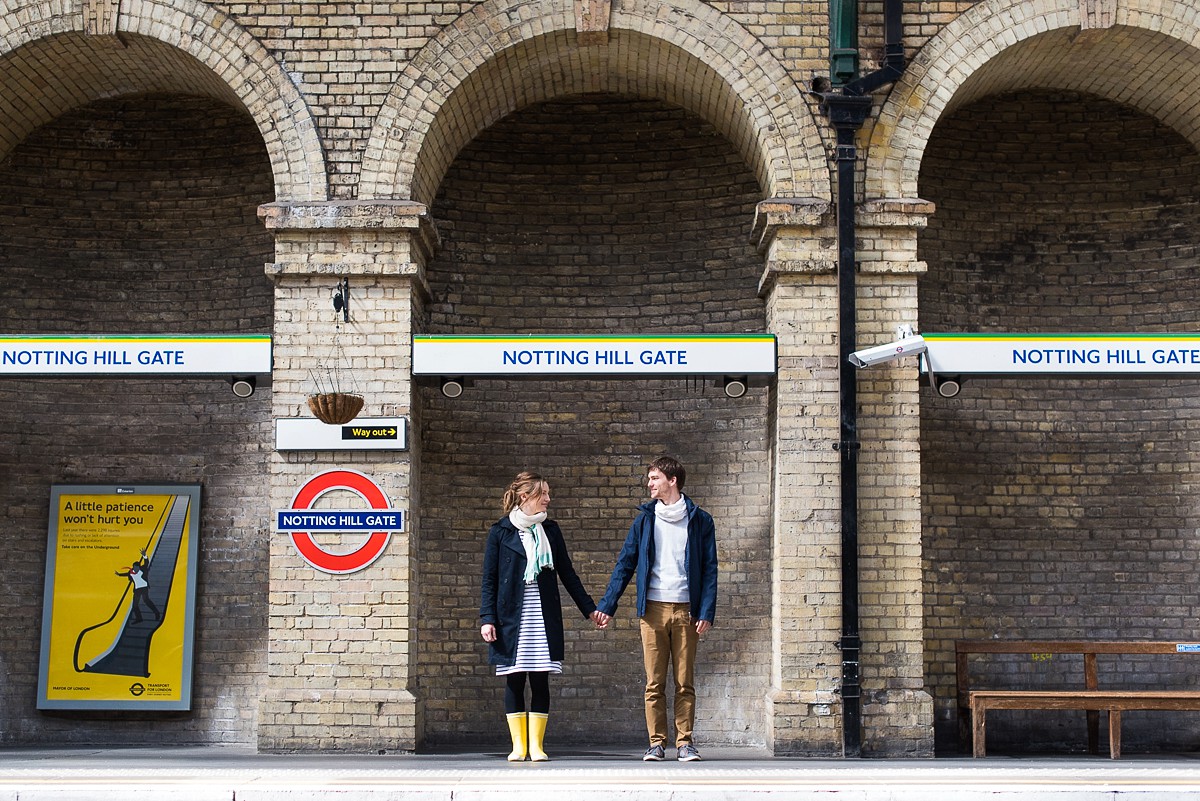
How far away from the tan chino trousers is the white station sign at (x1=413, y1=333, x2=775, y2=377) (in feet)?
6.24

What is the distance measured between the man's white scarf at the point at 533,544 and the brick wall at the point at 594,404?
277cm

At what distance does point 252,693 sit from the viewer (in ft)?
37.2

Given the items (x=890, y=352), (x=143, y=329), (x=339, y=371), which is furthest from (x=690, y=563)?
(x=143, y=329)

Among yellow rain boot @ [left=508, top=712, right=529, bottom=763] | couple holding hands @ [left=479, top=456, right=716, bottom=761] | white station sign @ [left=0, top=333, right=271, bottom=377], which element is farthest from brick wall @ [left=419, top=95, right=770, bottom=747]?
couple holding hands @ [left=479, top=456, right=716, bottom=761]

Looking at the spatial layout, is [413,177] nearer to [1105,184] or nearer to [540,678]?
[540,678]

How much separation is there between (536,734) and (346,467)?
2462 mm

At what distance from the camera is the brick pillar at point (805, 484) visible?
31.7 feet

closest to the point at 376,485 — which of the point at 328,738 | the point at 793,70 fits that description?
the point at 328,738

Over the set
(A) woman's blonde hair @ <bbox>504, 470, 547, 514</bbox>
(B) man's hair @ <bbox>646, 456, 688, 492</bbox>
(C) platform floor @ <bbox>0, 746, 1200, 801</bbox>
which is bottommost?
(C) platform floor @ <bbox>0, 746, 1200, 801</bbox>

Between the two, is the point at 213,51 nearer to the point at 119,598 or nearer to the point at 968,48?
the point at 119,598

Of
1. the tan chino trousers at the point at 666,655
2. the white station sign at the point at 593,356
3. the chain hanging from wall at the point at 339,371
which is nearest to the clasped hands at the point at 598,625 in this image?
the tan chino trousers at the point at 666,655

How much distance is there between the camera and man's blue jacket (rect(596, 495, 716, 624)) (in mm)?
8664

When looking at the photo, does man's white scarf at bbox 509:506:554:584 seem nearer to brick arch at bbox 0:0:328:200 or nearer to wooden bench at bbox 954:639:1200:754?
brick arch at bbox 0:0:328:200

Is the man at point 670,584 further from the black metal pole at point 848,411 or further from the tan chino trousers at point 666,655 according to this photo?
the black metal pole at point 848,411
